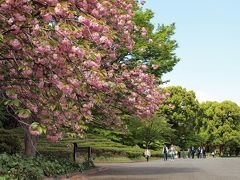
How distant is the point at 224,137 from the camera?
103m

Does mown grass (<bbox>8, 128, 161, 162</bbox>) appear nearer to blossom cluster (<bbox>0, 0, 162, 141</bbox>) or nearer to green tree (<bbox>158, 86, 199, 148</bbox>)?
blossom cluster (<bbox>0, 0, 162, 141</bbox>)

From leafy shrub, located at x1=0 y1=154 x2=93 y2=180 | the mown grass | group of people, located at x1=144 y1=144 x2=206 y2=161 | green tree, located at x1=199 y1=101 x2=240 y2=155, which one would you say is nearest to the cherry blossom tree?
leafy shrub, located at x1=0 y1=154 x2=93 y2=180

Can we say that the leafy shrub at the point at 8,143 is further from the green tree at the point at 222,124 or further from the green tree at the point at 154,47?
the green tree at the point at 222,124

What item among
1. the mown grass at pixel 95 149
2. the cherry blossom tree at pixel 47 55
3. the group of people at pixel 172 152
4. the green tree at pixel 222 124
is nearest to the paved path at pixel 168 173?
the mown grass at pixel 95 149

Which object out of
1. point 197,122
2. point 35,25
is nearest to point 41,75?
point 35,25

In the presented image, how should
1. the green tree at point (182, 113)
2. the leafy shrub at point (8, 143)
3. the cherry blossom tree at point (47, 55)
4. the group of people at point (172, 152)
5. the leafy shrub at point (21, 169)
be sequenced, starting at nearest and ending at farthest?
the cherry blossom tree at point (47, 55), the leafy shrub at point (21, 169), the leafy shrub at point (8, 143), the group of people at point (172, 152), the green tree at point (182, 113)

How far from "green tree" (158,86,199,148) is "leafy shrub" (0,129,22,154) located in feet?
195

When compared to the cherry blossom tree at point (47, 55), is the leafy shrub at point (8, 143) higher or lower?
lower

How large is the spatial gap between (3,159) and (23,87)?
6.58 metres

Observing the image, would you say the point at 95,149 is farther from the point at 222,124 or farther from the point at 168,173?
the point at 222,124

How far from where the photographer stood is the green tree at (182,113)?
8675cm

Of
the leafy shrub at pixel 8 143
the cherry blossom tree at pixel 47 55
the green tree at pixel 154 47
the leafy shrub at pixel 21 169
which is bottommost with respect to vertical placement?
the leafy shrub at pixel 21 169

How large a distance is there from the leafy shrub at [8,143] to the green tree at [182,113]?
195ft

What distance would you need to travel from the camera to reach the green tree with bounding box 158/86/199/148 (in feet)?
285
